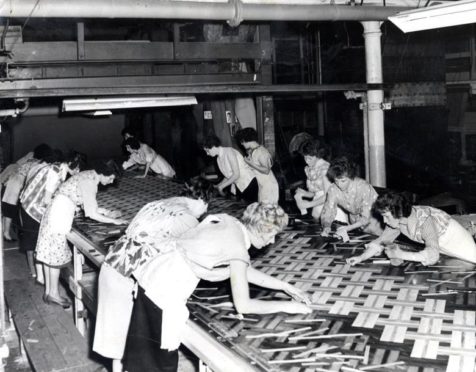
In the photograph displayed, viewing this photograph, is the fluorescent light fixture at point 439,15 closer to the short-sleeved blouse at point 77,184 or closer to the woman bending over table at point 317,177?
the woman bending over table at point 317,177

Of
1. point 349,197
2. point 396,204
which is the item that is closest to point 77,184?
point 349,197

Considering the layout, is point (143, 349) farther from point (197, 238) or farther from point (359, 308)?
point (359, 308)

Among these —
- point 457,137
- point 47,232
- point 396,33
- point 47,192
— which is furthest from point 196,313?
point 457,137

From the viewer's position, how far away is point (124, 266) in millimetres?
2801

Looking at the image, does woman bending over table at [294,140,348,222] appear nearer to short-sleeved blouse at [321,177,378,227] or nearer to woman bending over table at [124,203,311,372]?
short-sleeved blouse at [321,177,378,227]

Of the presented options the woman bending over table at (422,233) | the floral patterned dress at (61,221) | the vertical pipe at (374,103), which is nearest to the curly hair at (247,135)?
the vertical pipe at (374,103)

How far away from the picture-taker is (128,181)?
7441 millimetres

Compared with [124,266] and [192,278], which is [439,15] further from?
[124,266]

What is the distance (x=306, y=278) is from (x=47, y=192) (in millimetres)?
3380

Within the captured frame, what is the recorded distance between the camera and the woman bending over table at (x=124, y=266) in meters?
2.80

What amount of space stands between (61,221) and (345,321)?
314 centimetres

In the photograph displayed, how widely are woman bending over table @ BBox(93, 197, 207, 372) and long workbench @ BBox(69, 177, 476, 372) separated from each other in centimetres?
39

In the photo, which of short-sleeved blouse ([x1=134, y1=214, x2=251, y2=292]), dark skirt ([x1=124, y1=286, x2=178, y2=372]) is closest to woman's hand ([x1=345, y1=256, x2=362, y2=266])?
short-sleeved blouse ([x1=134, y1=214, x2=251, y2=292])

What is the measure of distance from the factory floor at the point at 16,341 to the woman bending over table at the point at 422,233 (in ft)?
4.43
